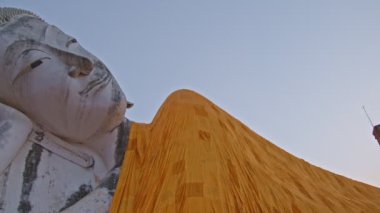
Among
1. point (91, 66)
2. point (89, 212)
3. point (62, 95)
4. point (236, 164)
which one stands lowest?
point (89, 212)

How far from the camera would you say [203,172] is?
171 cm

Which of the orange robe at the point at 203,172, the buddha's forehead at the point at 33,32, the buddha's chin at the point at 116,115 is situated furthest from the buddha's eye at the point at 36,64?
the orange robe at the point at 203,172

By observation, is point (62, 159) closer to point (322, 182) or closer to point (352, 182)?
point (322, 182)

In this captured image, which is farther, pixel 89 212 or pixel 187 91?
pixel 187 91

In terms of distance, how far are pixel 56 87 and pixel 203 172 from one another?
2.98 ft

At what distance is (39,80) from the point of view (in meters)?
2.05

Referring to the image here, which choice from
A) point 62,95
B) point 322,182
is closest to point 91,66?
point 62,95

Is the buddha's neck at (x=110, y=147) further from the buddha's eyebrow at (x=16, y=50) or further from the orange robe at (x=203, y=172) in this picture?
the buddha's eyebrow at (x=16, y=50)

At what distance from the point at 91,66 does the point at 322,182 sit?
6.07 ft

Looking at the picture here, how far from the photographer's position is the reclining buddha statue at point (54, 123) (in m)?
1.94

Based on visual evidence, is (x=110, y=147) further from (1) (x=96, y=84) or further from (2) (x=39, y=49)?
(2) (x=39, y=49)

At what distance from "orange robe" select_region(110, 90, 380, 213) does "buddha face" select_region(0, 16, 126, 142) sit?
27cm

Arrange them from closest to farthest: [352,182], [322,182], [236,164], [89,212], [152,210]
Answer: [152,210] < [89,212] < [236,164] < [322,182] < [352,182]

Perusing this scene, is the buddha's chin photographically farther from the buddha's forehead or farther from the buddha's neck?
the buddha's forehead
